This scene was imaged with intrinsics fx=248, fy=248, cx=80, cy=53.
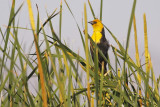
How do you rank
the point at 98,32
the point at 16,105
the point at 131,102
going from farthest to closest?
the point at 98,32, the point at 131,102, the point at 16,105

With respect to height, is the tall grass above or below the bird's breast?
below

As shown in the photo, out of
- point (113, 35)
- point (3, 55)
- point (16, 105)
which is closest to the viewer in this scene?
point (3, 55)

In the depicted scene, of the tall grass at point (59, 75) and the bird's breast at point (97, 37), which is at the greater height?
the bird's breast at point (97, 37)

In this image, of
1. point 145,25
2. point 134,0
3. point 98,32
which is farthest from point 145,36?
point 98,32

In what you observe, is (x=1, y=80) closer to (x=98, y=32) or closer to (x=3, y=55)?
(x=3, y=55)

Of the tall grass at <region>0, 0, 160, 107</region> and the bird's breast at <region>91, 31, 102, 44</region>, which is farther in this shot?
the bird's breast at <region>91, 31, 102, 44</region>

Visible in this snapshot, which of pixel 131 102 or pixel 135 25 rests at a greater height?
pixel 135 25

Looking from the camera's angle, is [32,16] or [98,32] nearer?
[32,16]

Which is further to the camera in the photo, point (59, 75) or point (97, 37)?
point (97, 37)

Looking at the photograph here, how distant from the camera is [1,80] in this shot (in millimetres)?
1323

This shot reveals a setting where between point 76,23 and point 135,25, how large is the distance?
75 centimetres

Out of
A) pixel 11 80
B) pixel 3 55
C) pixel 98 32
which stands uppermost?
pixel 98 32

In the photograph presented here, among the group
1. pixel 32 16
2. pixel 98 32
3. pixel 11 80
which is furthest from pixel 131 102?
pixel 98 32

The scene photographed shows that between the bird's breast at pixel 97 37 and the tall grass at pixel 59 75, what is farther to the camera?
the bird's breast at pixel 97 37
